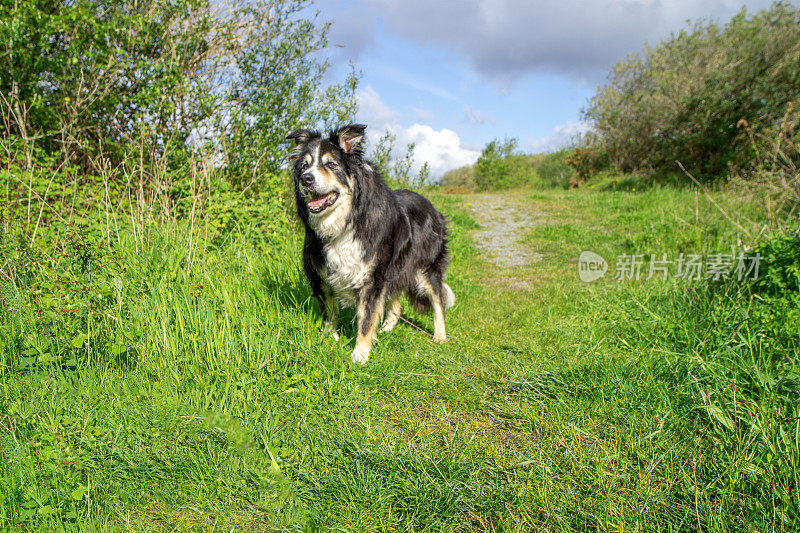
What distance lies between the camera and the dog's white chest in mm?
3209

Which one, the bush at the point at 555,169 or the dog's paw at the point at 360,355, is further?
the bush at the point at 555,169

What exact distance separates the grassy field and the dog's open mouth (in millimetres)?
815

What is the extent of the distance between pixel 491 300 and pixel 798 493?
3.14m

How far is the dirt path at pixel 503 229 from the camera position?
6641 millimetres

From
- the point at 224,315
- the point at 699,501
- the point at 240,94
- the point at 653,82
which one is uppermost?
the point at 653,82

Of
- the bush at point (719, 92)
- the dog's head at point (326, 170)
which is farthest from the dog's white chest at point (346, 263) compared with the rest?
the bush at point (719, 92)

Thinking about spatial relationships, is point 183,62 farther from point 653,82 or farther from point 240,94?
point 653,82

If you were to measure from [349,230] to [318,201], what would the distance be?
30cm

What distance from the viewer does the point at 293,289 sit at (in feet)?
12.6

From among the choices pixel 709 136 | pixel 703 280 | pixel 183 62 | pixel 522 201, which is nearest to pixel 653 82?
pixel 709 136

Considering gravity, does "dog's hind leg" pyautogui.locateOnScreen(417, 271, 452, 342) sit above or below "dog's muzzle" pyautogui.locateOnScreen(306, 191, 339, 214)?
below

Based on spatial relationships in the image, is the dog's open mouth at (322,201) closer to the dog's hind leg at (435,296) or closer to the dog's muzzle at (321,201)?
the dog's muzzle at (321,201)

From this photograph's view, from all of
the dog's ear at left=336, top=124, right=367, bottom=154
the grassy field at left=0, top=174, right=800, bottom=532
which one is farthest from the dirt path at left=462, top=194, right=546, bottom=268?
the dog's ear at left=336, top=124, right=367, bottom=154

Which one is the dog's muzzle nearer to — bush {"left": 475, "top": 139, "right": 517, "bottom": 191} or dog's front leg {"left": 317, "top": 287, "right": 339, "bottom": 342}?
dog's front leg {"left": 317, "top": 287, "right": 339, "bottom": 342}
